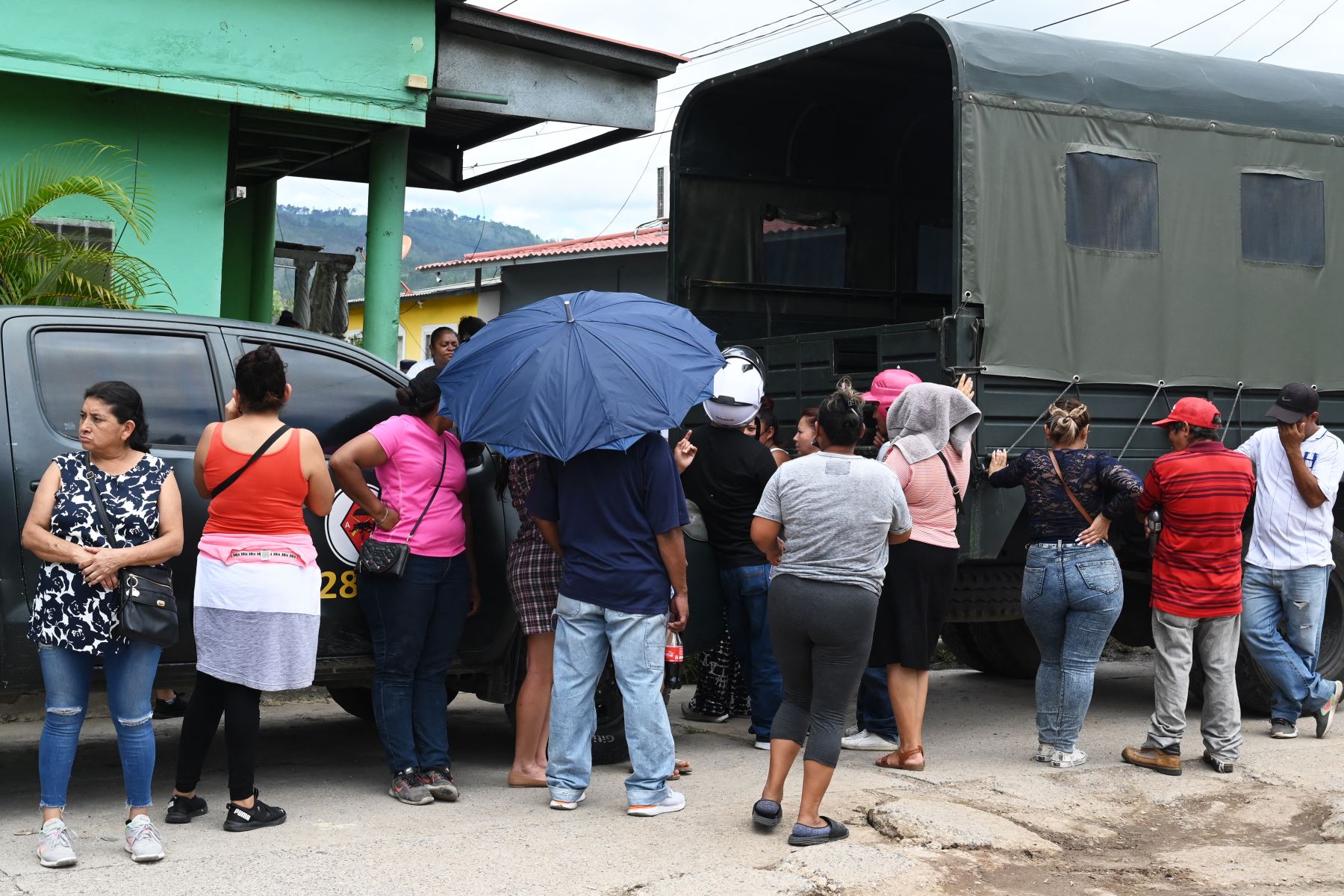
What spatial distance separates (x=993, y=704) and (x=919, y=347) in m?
2.59

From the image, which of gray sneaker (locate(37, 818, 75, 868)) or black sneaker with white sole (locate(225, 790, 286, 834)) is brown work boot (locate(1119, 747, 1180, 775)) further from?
gray sneaker (locate(37, 818, 75, 868))

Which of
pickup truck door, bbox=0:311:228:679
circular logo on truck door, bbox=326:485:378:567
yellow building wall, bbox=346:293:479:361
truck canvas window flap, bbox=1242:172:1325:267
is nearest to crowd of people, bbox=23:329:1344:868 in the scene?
circular logo on truck door, bbox=326:485:378:567

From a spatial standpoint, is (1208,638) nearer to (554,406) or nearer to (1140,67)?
(1140,67)

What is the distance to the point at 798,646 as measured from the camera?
501 centimetres

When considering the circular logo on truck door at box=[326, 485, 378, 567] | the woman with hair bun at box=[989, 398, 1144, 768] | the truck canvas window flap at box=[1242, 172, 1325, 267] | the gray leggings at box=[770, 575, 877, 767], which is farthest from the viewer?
the truck canvas window flap at box=[1242, 172, 1325, 267]

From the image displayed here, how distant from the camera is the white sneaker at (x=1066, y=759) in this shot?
21.0 ft

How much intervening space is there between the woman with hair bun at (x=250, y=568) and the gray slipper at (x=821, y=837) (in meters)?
1.83

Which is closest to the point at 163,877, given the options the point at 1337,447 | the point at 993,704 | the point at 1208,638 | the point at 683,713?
the point at 683,713

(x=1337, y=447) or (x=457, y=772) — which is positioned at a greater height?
(x=1337, y=447)

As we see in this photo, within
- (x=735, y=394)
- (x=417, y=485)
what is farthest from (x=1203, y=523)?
(x=417, y=485)

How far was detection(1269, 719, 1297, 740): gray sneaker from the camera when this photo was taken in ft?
23.2

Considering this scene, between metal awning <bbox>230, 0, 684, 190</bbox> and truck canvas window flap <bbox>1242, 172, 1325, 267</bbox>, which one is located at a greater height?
metal awning <bbox>230, 0, 684, 190</bbox>

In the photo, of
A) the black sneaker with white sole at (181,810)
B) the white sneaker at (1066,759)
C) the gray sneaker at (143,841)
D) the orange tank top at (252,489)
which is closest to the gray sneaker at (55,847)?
the gray sneaker at (143,841)

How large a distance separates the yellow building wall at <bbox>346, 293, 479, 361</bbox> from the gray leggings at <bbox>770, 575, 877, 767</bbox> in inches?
879
